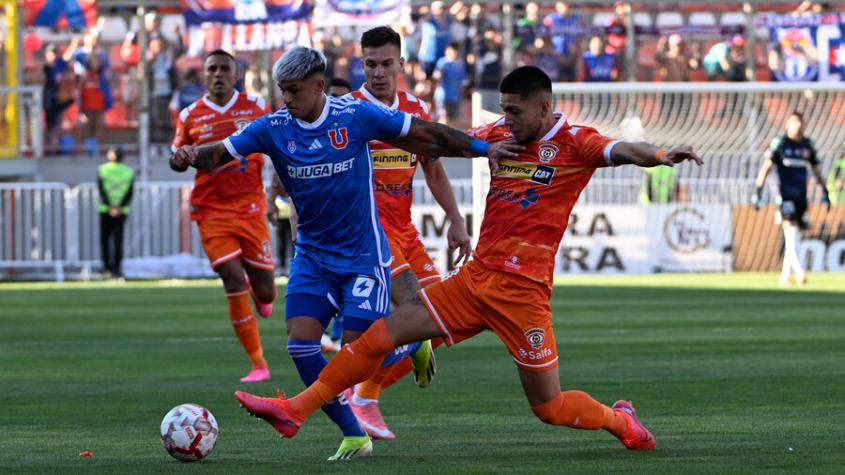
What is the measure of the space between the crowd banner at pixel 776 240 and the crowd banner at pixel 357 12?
678cm

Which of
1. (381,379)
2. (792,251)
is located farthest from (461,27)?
(381,379)

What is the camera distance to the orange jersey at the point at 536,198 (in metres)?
7.88

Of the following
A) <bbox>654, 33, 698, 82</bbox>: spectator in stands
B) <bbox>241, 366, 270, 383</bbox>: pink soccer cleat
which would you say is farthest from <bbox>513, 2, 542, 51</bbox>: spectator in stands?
<bbox>241, 366, 270, 383</bbox>: pink soccer cleat

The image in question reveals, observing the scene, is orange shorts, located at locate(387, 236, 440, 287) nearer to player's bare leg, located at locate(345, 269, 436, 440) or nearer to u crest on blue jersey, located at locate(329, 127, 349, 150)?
player's bare leg, located at locate(345, 269, 436, 440)

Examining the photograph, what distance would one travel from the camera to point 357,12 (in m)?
27.4

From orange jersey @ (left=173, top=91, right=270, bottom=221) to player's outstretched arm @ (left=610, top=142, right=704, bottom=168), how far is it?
5158 millimetres

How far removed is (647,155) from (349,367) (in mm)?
1783

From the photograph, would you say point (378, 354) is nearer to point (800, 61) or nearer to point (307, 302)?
point (307, 302)

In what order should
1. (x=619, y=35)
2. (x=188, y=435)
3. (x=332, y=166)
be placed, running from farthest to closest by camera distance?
(x=619, y=35) < (x=332, y=166) < (x=188, y=435)

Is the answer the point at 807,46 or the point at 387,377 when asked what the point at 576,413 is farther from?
the point at 807,46

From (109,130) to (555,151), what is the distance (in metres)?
22.4

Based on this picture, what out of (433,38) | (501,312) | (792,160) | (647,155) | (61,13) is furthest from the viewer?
(433,38)

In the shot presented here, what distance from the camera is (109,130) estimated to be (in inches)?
1150

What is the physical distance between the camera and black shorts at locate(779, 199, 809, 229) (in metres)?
22.4
